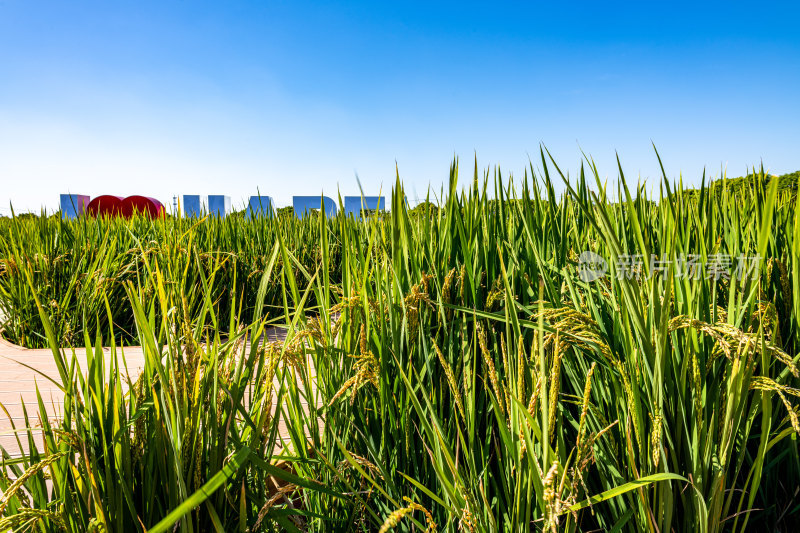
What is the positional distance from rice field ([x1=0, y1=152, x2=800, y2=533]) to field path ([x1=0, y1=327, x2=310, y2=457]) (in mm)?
558

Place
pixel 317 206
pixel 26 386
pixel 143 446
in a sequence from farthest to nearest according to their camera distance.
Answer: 1. pixel 317 206
2. pixel 26 386
3. pixel 143 446

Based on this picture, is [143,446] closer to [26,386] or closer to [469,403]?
[469,403]

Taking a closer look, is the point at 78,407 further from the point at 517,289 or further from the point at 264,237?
the point at 264,237

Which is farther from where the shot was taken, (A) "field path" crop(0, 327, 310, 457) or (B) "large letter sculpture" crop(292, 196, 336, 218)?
(A) "field path" crop(0, 327, 310, 457)

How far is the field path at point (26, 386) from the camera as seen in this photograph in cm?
176

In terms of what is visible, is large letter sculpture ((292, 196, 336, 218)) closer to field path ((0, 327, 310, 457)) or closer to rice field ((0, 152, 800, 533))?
rice field ((0, 152, 800, 533))

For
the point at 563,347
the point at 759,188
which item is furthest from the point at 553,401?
the point at 759,188

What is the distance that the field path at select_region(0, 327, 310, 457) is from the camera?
5.78 ft

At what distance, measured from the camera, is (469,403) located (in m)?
0.89

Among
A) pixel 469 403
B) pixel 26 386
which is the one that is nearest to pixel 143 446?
pixel 469 403

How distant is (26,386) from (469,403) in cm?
254

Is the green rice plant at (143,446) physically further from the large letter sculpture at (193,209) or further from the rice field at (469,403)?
the large letter sculpture at (193,209)

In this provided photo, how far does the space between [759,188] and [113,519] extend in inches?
79.5

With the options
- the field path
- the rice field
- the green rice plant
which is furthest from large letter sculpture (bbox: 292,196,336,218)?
the field path
